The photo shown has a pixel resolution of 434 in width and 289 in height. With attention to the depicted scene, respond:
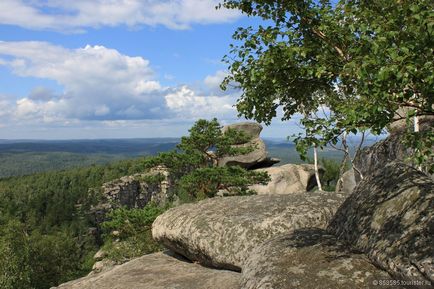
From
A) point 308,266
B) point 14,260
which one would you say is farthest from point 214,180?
point 14,260

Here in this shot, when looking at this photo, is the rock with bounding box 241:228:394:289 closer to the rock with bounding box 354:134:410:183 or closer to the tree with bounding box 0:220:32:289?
the rock with bounding box 354:134:410:183

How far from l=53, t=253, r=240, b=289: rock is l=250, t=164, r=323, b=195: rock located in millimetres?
41392

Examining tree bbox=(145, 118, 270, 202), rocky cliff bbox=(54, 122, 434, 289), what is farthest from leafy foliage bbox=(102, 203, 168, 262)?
rocky cliff bbox=(54, 122, 434, 289)

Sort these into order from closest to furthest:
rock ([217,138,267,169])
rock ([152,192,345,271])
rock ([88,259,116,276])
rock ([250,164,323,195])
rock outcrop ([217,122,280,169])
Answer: rock ([152,192,345,271])
rock ([88,259,116,276])
rock ([250,164,323,195])
rock ([217,138,267,169])
rock outcrop ([217,122,280,169])

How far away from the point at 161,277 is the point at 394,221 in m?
8.27

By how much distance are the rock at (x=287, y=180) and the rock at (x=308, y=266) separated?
4600 centimetres

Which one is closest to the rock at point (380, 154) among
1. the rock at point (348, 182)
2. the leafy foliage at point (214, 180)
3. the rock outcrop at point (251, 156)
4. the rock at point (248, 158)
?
the rock at point (348, 182)

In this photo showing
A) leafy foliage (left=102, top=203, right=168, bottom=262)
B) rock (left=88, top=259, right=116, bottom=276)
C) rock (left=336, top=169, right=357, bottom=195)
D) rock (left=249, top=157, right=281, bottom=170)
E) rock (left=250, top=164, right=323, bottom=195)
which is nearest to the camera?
rock (left=88, top=259, right=116, bottom=276)

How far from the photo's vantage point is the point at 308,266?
9.05 metres

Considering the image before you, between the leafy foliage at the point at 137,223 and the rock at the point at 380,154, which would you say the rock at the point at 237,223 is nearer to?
the leafy foliage at the point at 137,223

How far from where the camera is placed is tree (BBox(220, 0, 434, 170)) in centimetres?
621

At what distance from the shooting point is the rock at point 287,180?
5738cm

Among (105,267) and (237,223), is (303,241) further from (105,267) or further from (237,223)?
(105,267)

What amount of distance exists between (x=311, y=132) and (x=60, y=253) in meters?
75.2
